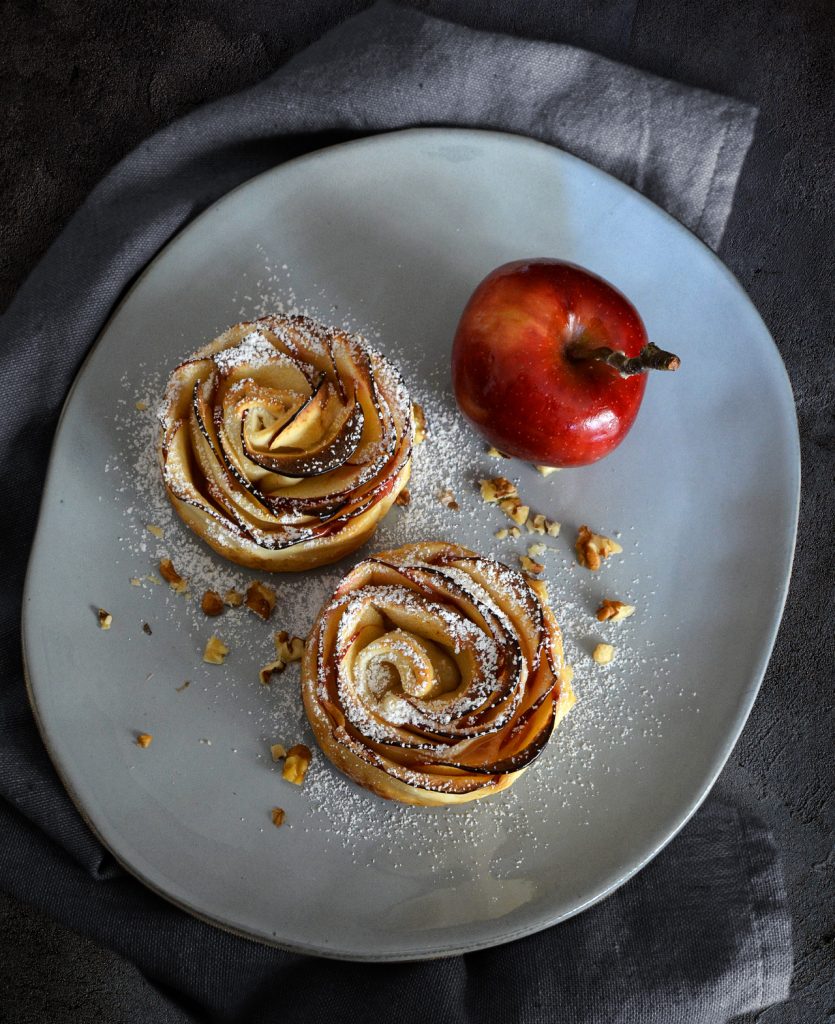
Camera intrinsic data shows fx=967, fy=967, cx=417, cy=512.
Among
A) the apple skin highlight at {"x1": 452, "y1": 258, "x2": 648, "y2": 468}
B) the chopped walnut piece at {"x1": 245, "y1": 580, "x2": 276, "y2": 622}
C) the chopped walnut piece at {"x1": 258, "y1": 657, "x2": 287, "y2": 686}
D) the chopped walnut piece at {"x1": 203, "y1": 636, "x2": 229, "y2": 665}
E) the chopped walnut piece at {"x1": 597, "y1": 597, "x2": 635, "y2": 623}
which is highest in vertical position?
the apple skin highlight at {"x1": 452, "y1": 258, "x2": 648, "y2": 468}

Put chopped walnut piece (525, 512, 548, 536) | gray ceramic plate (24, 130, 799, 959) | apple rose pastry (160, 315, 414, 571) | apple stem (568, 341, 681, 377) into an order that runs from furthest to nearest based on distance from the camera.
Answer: chopped walnut piece (525, 512, 548, 536) < gray ceramic plate (24, 130, 799, 959) < apple rose pastry (160, 315, 414, 571) < apple stem (568, 341, 681, 377)

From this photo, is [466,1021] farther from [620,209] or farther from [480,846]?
[620,209]

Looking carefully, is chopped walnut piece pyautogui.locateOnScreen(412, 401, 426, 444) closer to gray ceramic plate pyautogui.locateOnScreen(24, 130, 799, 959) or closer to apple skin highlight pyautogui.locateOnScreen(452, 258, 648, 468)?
gray ceramic plate pyautogui.locateOnScreen(24, 130, 799, 959)

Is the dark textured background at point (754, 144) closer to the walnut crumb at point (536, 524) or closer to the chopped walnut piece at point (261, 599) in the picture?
the walnut crumb at point (536, 524)

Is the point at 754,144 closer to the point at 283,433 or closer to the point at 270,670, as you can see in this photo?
the point at 283,433

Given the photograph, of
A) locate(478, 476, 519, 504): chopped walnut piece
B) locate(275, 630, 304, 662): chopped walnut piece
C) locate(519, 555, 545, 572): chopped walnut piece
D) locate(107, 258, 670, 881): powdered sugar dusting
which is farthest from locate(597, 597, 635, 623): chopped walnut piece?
locate(275, 630, 304, 662): chopped walnut piece

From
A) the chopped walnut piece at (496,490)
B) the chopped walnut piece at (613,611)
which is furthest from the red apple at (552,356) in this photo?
the chopped walnut piece at (613,611)

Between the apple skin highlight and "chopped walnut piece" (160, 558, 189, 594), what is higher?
the apple skin highlight
